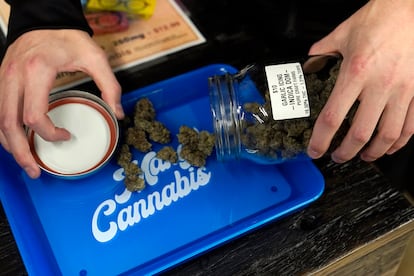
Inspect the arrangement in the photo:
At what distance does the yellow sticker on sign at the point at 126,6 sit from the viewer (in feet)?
2.95

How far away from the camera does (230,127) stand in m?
0.63

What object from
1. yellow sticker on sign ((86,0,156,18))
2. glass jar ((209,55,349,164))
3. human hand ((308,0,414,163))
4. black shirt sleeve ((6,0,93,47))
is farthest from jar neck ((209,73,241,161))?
yellow sticker on sign ((86,0,156,18))

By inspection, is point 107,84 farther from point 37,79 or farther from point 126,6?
point 126,6

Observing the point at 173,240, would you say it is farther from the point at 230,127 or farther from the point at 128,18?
the point at 128,18

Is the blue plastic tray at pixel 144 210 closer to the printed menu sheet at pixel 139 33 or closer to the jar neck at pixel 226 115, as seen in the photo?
the jar neck at pixel 226 115

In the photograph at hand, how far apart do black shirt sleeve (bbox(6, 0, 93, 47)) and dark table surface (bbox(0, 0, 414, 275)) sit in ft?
0.45

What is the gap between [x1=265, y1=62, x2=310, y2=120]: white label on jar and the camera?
0.57m

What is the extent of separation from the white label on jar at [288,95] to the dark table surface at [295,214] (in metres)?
0.10

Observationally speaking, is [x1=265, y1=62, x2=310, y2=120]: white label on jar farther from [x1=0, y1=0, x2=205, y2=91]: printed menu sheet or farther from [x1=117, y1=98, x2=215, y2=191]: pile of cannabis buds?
[x1=0, y1=0, x2=205, y2=91]: printed menu sheet

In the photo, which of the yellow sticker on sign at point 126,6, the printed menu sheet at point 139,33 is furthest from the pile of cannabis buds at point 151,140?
the yellow sticker on sign at point 126,6

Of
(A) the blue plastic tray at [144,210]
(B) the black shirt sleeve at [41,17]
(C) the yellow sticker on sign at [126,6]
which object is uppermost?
(B) the black shirt sleeve at [41,17]

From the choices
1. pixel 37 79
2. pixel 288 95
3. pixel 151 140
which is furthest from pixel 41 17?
pixel 288 95

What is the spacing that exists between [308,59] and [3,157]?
435 mm

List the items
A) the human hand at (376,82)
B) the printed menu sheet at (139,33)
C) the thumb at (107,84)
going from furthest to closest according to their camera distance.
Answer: the printed menu sheet at (139,33), the thumb at (107,84), the human hand at (376,82)
